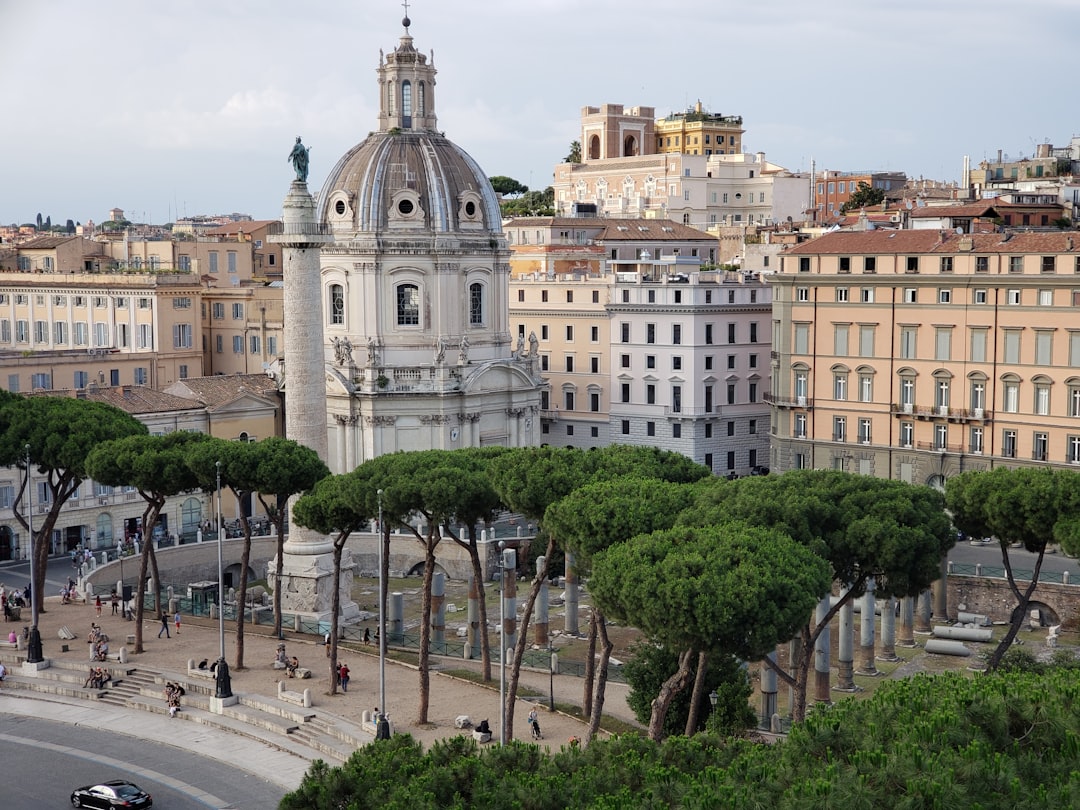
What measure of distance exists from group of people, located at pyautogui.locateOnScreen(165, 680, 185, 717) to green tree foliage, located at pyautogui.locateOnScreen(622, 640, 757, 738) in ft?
43.4

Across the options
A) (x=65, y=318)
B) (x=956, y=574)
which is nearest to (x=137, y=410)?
(x=65, y=318)

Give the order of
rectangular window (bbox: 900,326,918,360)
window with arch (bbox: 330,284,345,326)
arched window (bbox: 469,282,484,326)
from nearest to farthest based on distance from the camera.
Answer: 1. rectangular window (bbox: 900,326,918,360)
2. window with arch (bbox: 330,284,345,326)
3. arched window (bbox: 469,282,484,326)

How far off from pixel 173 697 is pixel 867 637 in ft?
70.9

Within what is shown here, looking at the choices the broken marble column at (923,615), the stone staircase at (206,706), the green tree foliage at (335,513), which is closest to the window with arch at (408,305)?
the green tree foliage at (335,513)

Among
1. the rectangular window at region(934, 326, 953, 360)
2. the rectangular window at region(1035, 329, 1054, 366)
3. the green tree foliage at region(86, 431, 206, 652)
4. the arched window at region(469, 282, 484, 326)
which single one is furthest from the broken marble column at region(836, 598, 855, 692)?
the arched window at region(469, 282, 484, 326)

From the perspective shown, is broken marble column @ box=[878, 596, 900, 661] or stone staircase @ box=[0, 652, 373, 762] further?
broken marble column @ box=[878, 596, 900, 661]

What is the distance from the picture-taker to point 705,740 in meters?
24.7

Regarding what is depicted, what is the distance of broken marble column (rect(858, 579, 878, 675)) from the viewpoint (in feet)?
158

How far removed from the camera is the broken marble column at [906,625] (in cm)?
5262

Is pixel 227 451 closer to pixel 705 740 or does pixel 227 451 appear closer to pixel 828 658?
pixel 828 658

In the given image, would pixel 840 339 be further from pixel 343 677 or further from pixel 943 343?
pixel 343 677

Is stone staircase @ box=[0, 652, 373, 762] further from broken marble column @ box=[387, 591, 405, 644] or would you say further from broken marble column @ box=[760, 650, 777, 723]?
broken marble column @ box=[760, 650, 777, 723]

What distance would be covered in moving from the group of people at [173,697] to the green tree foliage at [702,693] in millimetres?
13222

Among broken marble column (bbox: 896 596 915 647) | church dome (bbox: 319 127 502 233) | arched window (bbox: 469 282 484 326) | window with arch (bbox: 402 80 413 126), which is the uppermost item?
window with arch (bbox: 402 80 413 126)
